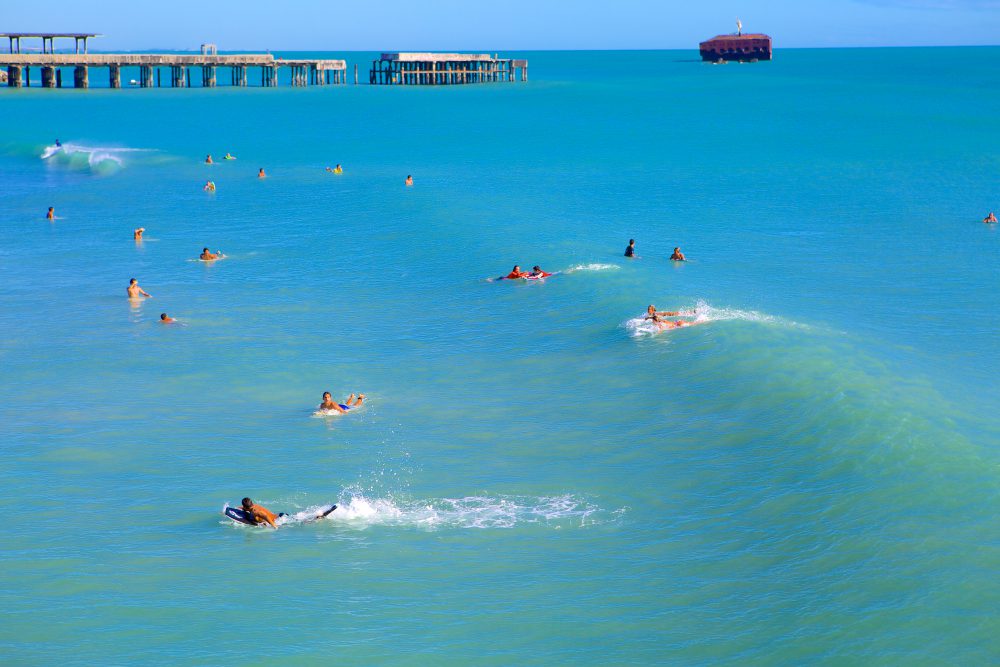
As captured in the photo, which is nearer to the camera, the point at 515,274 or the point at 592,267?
the point at 515,274

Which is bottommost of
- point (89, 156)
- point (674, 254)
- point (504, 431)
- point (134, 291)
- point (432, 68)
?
point (504, 431)

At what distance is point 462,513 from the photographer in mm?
16344

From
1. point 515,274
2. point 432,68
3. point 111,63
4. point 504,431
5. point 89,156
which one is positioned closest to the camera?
point 504,431

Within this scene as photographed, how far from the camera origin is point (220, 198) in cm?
4781

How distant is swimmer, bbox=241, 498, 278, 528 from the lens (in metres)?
15.6

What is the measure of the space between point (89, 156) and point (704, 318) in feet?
152

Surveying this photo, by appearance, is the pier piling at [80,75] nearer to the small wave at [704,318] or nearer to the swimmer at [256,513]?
the small wave at [704,318]

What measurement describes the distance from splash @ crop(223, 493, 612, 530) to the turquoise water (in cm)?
8

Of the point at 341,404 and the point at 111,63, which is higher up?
the point at 111,63

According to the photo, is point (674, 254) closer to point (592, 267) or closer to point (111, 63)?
point (592, 267)

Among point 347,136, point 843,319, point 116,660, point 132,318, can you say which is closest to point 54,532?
point 116,660

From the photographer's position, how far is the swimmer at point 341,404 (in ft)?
67.1

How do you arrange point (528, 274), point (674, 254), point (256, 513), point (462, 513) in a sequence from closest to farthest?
1. point (256, 513)
2. point (462, 513)
3. point (528, 274)
4. point (674, 254)

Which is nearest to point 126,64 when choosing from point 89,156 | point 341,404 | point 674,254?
point 89,156
